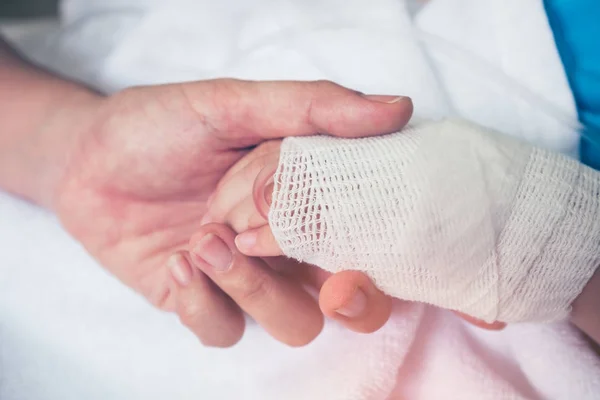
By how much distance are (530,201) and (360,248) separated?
156 mm

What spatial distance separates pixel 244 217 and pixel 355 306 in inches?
5.8

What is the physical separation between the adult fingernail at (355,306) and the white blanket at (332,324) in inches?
3.8

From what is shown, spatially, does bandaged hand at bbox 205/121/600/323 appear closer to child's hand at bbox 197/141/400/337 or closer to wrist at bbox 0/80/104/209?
child's hand at bbox 197/141/400/337

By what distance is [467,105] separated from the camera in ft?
2.24

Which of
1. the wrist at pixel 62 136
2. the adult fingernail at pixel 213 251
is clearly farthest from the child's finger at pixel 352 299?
the wrist at pixel 62 136

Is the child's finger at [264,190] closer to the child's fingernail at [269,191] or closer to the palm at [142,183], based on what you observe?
the child's fingernail at [269,191]

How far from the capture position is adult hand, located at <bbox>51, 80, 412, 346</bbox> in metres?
0.58

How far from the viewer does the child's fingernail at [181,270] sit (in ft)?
2.08

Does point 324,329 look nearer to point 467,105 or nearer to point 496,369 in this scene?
point 496,369

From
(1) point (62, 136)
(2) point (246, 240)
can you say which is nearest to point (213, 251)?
(2) point (246, 240)

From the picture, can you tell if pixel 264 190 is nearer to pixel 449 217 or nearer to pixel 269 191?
pixel 269 191

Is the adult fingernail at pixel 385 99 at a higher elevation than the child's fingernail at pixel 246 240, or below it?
higher

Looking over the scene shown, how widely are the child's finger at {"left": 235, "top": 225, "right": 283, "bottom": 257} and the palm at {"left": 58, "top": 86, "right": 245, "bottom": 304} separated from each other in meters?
0.15

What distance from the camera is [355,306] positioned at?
0.51 meters
